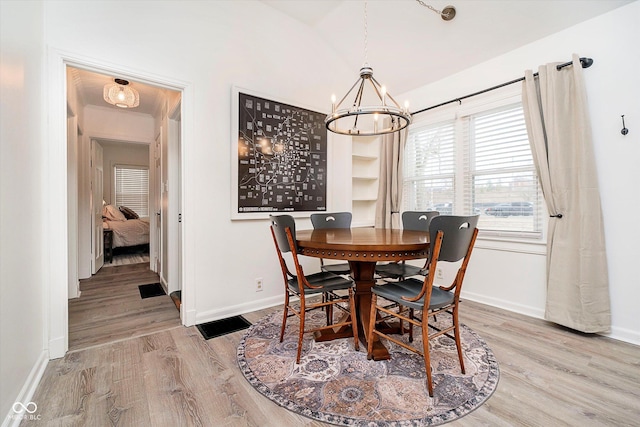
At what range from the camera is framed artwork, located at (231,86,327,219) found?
9.07 ft

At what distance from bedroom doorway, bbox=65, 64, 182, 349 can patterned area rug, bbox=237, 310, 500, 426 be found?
1319mm

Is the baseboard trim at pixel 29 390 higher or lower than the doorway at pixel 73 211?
lower

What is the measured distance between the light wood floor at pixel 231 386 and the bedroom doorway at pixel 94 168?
1.89 feet

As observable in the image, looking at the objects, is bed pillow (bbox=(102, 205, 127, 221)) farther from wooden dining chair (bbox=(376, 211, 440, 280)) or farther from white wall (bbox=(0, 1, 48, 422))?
wooden dining chair (bbox=(376, 211, 440, 280))

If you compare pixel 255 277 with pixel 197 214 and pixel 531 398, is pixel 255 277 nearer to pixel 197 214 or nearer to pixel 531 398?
pixel 197 214

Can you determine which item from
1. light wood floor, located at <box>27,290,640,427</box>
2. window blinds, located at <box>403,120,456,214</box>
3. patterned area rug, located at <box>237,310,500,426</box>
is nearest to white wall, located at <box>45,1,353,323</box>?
light wood floor, located at <box>27,290,640,427</box>

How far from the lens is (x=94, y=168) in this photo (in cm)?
436

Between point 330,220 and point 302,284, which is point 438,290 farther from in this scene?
point 330,220

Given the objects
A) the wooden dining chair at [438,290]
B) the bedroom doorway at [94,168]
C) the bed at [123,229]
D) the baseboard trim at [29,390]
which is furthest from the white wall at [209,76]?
the bed at [123,229]

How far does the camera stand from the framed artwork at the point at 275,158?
276cm

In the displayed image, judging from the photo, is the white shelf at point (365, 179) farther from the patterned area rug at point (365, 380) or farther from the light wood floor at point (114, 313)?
the light wood floor at point (114, 313)

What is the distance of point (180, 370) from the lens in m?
1.83

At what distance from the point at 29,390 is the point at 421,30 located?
4.19 m

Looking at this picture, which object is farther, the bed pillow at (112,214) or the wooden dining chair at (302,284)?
the bed pillow at (112,214)
